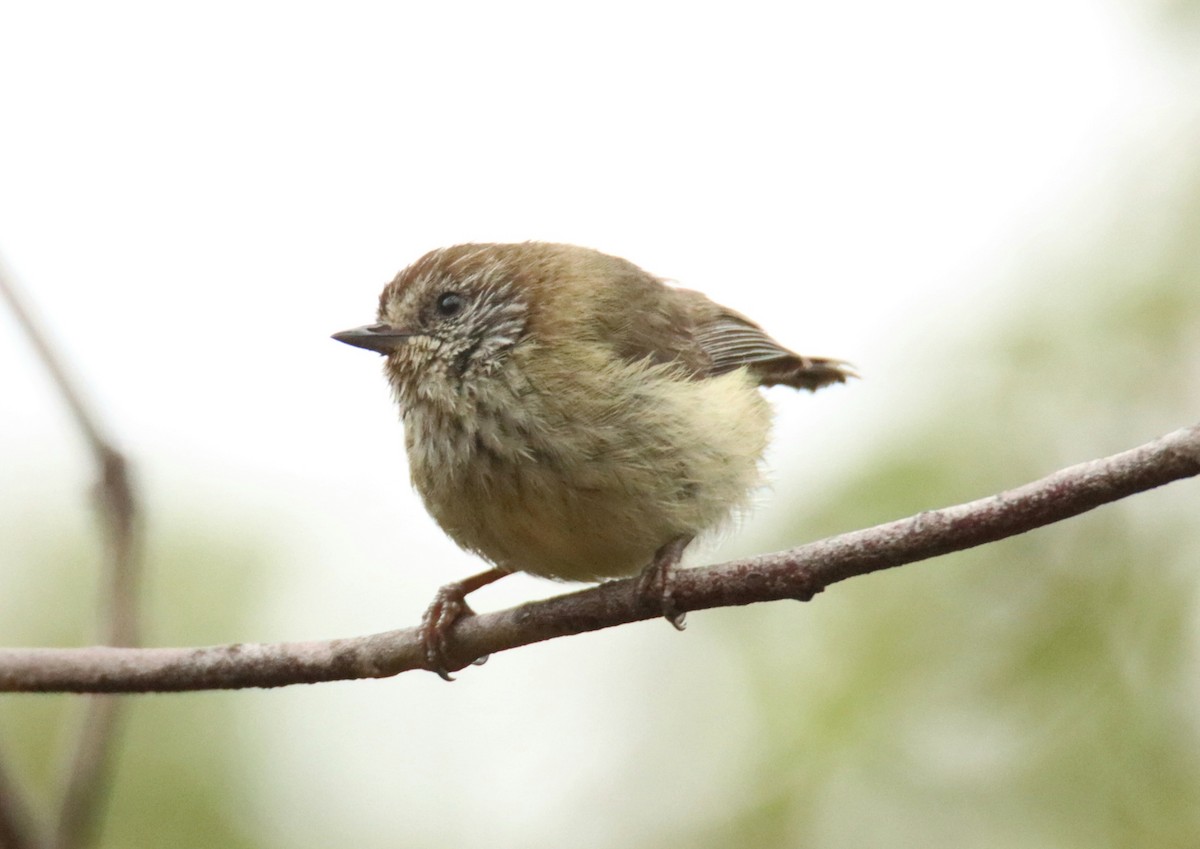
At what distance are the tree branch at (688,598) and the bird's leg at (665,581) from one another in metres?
0.03

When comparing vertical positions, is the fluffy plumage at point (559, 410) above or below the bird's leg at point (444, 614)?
above

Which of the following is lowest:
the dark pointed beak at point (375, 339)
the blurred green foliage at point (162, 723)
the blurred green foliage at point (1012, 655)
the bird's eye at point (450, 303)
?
the blurred green foliage at point (162, 723)

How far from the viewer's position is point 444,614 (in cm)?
404

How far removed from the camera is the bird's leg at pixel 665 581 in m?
3.38

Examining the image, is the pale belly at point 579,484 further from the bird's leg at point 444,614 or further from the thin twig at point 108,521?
the thin twig at point 108,521

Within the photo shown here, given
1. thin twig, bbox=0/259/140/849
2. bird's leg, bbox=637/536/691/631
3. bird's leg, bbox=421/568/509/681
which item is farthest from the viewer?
bird's leg, bbox=421/568/509/681

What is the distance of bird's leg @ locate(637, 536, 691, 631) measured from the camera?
338cm

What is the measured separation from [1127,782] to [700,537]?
5.50 ft

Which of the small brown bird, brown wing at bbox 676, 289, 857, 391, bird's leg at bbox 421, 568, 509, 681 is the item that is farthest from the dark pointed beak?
brown wing at bbox 676, 289, 857, 391

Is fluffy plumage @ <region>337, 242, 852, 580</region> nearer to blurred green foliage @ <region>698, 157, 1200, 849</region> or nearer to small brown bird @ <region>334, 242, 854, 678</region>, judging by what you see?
small brown bird @ <region>334, 242, 854, 678</region>

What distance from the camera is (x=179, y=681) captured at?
9.71 feet

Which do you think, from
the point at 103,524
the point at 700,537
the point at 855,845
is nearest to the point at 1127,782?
the point at 855,845

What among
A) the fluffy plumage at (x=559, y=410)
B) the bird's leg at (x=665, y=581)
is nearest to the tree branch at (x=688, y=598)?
the bird's leg at (x=665, y=581)

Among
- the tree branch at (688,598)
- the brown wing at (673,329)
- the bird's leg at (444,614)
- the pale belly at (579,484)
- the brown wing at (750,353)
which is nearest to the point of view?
the tree branch at (688,598)
